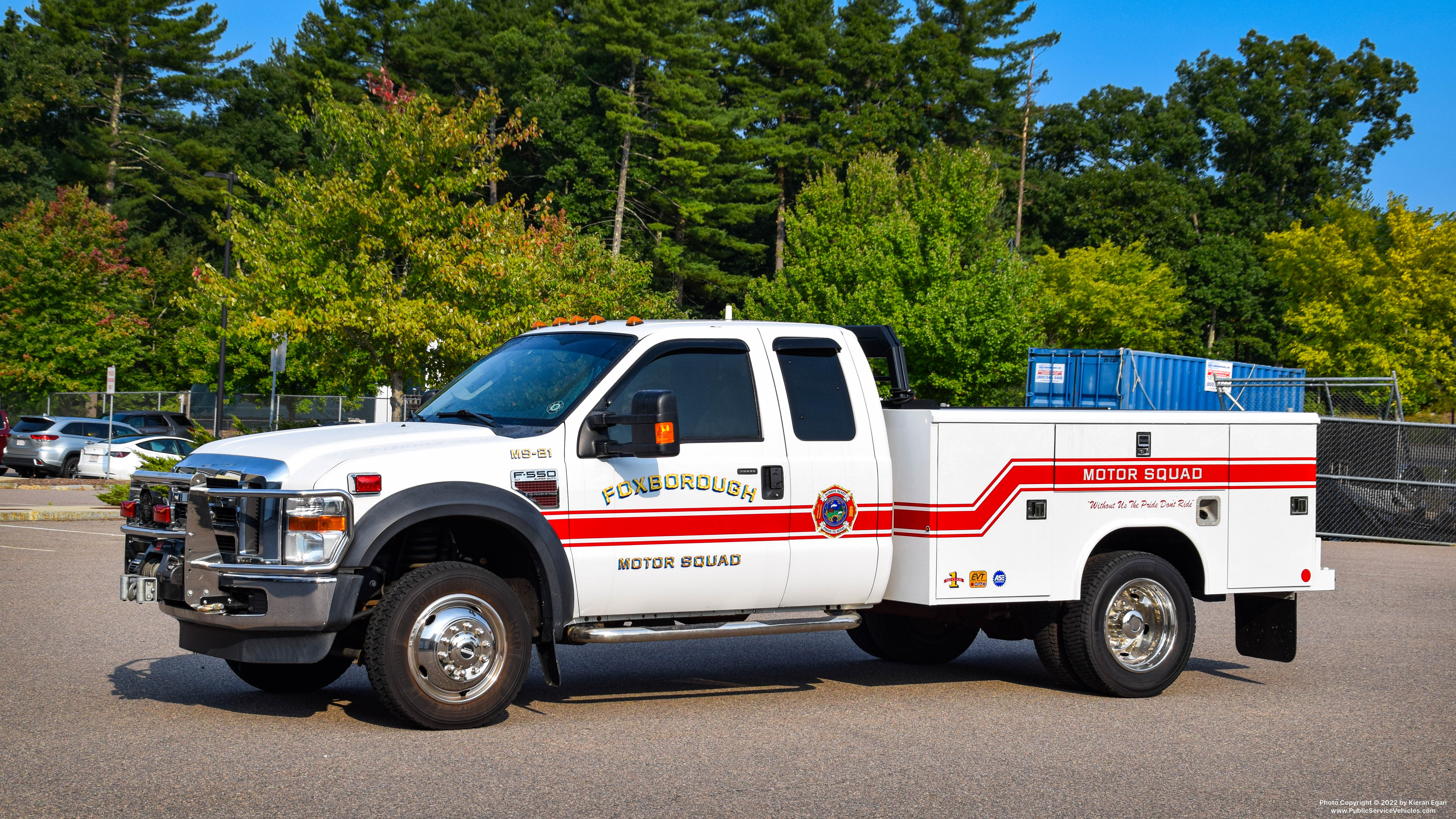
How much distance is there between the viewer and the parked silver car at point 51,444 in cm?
3197

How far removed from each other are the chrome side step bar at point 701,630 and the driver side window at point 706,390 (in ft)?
3.44

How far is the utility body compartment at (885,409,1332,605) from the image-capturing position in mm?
8039

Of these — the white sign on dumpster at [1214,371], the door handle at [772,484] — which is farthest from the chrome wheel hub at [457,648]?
the white sign on dumpster at [1214,371]

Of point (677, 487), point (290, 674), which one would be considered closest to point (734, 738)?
point (677, 487)

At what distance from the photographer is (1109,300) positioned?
5259 cm

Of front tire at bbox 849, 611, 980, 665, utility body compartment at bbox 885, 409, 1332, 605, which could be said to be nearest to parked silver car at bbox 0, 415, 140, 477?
front tire at bbox 849, 611, 980, 665

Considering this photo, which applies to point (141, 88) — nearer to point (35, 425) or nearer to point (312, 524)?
point (35, 425)

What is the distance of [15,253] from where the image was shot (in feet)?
Answer: 140

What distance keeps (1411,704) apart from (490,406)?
6.07 metres

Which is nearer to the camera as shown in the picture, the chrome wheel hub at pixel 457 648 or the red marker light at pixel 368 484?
the red marker light at pixel 368 484

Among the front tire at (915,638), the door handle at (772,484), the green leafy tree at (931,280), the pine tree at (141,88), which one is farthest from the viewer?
the pine tree at (141,88)

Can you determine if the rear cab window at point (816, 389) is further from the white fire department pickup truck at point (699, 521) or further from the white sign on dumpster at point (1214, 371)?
the white sign on dumpster at point (1214, 371)

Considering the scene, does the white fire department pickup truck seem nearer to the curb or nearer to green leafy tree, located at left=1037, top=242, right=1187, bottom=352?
the curb

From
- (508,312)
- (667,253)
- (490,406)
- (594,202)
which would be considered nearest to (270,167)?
(594,202)
